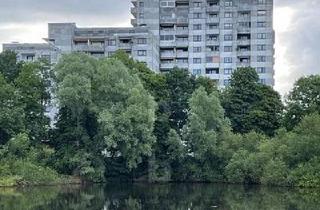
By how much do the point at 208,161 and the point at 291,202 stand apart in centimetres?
2296

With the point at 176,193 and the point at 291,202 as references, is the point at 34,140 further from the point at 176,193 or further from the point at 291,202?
the point at 291,202

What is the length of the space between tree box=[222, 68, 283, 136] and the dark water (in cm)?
1402

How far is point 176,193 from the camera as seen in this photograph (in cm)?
4591

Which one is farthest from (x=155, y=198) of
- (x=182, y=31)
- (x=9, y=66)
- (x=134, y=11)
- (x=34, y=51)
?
(x=134, y=11)

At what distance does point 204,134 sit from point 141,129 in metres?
6.72

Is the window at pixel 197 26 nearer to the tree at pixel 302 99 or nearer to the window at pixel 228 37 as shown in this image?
the window at pixel 228 37

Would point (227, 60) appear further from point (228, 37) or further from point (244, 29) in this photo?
point (244, 29)

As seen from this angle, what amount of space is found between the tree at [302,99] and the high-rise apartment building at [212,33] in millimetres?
51893

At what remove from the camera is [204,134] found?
58406mm

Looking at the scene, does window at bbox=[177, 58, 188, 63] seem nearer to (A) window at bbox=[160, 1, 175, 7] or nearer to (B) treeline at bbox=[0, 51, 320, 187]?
(A) window at bbox=[160, 1, 175, 7]

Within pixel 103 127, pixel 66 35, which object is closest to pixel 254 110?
pixel 103 127

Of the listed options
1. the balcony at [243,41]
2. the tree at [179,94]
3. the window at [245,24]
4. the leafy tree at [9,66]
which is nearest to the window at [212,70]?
the balcony at [243,41]

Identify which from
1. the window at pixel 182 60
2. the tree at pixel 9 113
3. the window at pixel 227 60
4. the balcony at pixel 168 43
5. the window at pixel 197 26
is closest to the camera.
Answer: the tree at pixel 9 113

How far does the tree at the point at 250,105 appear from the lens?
209ft
